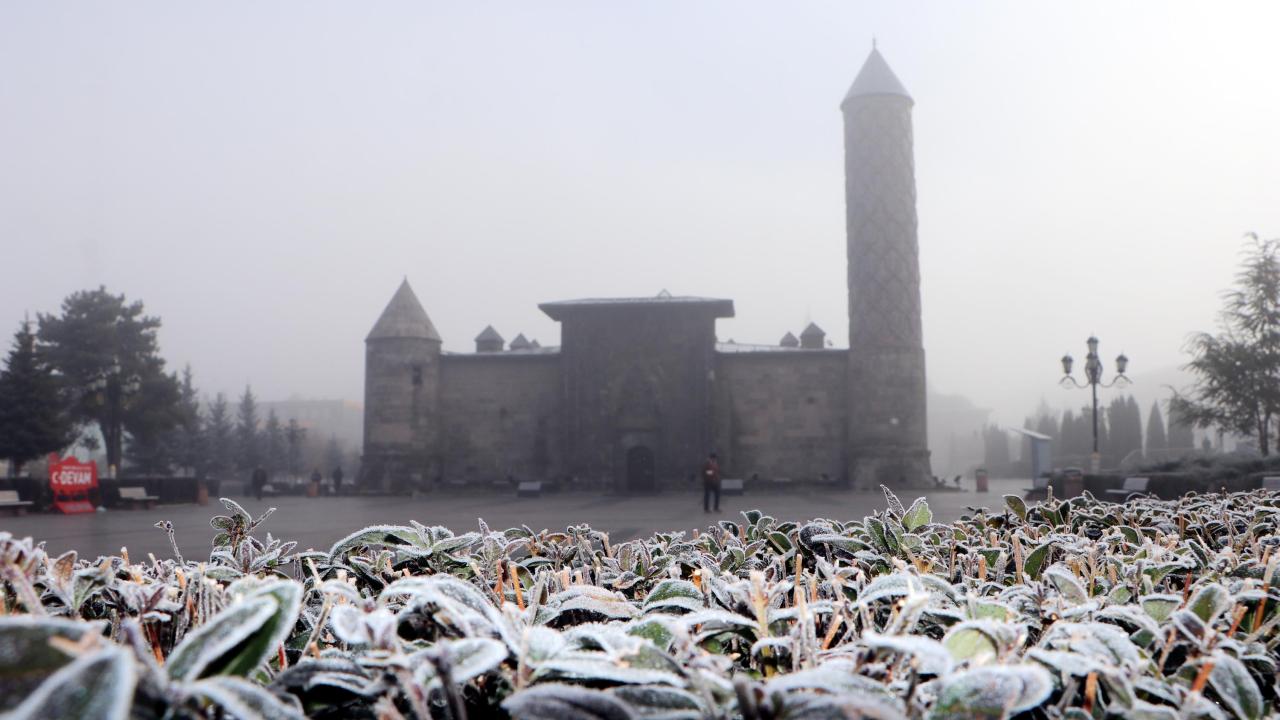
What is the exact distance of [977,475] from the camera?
30.9m

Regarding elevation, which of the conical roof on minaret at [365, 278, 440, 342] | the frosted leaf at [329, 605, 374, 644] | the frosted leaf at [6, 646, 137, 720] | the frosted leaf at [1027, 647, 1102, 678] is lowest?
the frosted leaf at [1027, 647, 1102, 678]

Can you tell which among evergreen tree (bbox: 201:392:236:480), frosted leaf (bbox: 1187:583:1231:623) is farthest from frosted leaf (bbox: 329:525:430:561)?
evergreen tree (bbox: 201:392:236:480)

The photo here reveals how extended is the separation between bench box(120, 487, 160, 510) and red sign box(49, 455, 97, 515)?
138 cm

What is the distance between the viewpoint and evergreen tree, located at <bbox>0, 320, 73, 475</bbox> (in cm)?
3497

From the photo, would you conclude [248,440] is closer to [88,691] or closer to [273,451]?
[273,451]

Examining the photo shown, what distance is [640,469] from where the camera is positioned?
32344 mm

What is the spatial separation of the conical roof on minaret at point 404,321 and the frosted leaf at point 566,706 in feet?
107

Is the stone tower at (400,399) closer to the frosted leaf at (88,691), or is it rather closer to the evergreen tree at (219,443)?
the evergreen tree at (219,443)

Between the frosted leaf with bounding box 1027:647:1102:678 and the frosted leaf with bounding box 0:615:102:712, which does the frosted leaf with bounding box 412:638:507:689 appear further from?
the frosted leaf with bounding box 1027:647:1102:678

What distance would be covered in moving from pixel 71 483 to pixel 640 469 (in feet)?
55.7

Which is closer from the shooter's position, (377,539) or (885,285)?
(377,539)

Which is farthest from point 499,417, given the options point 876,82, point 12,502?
point 876,82

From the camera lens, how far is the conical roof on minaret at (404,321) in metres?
32.6

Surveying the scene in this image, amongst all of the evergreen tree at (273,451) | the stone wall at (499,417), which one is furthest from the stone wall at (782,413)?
the evergreen tree at (273,451)
